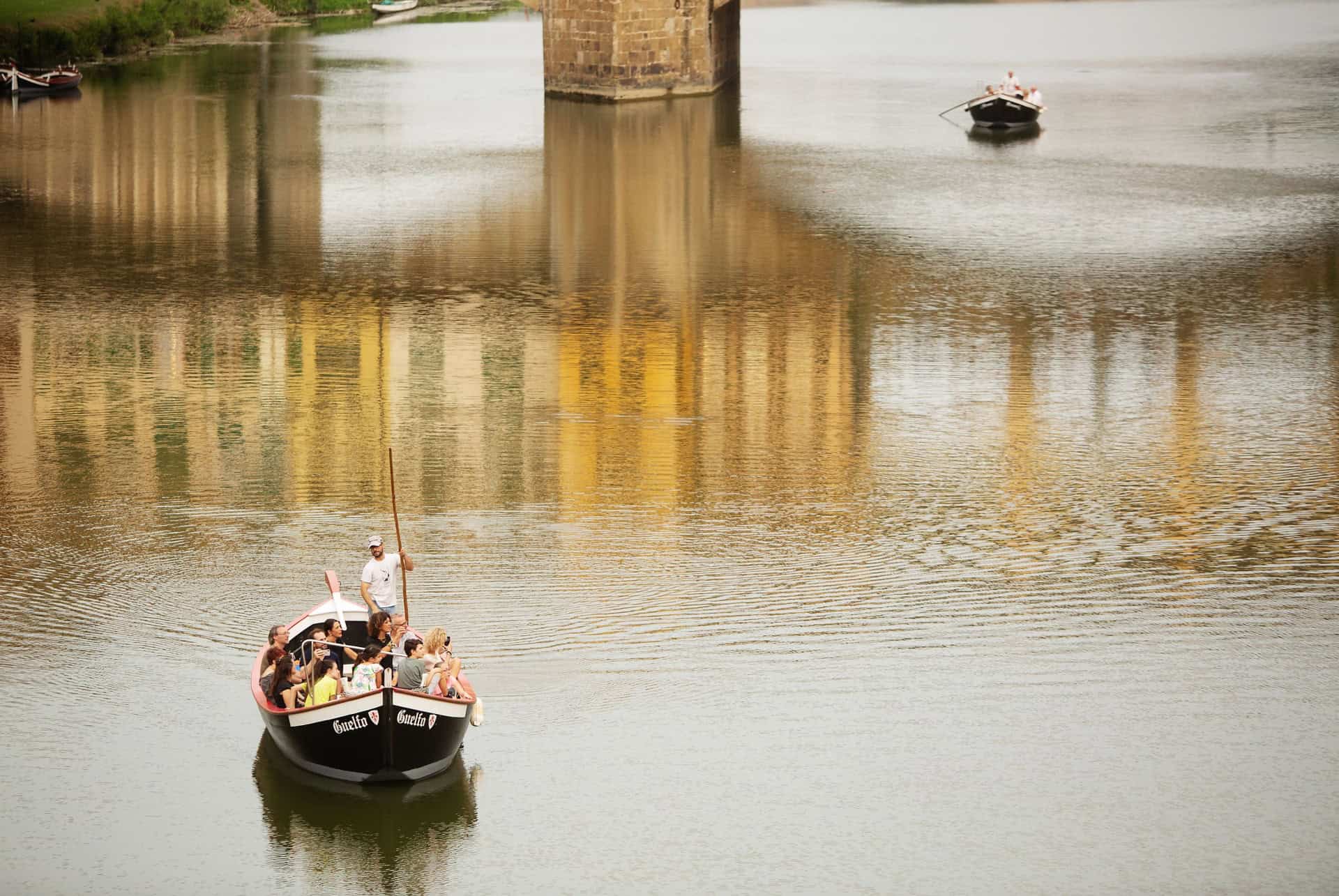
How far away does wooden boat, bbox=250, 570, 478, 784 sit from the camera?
52.8ft

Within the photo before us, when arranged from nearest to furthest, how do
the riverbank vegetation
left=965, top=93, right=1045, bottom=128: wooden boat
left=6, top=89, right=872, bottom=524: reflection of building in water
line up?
1. left=6, top=89, right=872, bottom=524: reflection of building in water
2. left=965, top=93, right=1045, bottom=128: wooden boat
3. the riverbank vegetation

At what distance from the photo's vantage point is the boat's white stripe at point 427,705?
→ 16.0 m

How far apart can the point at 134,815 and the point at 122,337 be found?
695 inches

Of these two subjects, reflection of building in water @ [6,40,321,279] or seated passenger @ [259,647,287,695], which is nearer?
seated passenger @ [259,647,287,695]

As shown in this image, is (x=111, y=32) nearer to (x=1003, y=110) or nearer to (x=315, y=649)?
(x=1003, y=110)

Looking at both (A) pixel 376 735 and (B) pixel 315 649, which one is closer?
(A) pixel 376 735

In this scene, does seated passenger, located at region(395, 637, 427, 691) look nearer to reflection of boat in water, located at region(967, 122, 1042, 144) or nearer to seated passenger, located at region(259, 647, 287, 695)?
seated passenger, located at region(259, 647, 287, 695)

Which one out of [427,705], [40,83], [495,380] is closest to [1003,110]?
[40,83]

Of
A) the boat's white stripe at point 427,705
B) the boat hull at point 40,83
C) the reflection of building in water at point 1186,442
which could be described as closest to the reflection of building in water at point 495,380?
the reflection of building in water at point 1186,442

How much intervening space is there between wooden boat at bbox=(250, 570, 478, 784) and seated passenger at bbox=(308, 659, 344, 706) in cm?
27

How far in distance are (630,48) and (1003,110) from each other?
14.2 meters

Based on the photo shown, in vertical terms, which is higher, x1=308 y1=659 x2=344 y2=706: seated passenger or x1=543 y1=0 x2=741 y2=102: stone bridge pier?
x1=543 y1=0 x2=741 y2=102: stone bridge pier

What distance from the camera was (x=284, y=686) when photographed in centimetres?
1673

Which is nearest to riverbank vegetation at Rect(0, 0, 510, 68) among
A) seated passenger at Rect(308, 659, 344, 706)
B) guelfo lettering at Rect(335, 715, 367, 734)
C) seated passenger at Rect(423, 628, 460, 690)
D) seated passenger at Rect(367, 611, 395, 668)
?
seated passenger at Rect(367, 611, 395, 668)
